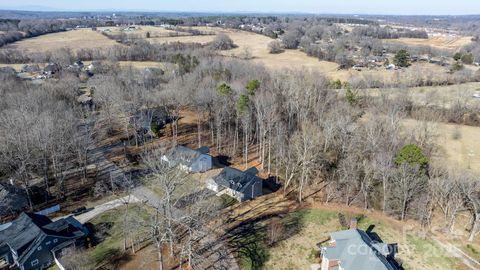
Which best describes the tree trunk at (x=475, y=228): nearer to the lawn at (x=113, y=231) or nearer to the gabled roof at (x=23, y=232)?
the lawn at (x=113, y=231)

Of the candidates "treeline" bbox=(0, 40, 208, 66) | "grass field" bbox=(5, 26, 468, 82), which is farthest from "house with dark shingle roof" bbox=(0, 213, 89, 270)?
"treeline" bbox=(0, 40, 208, 66)

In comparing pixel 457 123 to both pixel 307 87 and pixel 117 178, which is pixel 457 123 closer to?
pixel 307 87

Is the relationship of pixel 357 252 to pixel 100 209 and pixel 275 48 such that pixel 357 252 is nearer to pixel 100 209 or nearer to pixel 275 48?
pixel 100 209

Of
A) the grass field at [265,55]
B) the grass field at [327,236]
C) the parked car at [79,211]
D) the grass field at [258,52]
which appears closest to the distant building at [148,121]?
the parked car at [79,211]

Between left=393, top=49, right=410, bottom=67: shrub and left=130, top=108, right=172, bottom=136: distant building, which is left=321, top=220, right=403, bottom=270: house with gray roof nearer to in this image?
left=130, top=108, right=172, bottom=136: distant building

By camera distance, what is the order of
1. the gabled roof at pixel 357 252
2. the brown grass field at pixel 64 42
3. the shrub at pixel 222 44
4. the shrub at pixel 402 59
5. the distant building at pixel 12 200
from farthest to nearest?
the brown grass field at pixel 64 42 → the shrub at pixel 222 44 → the shrub at pixel 402 59 → the distant building at pixel 12 200 → the gabled roof at pixel 357 252
